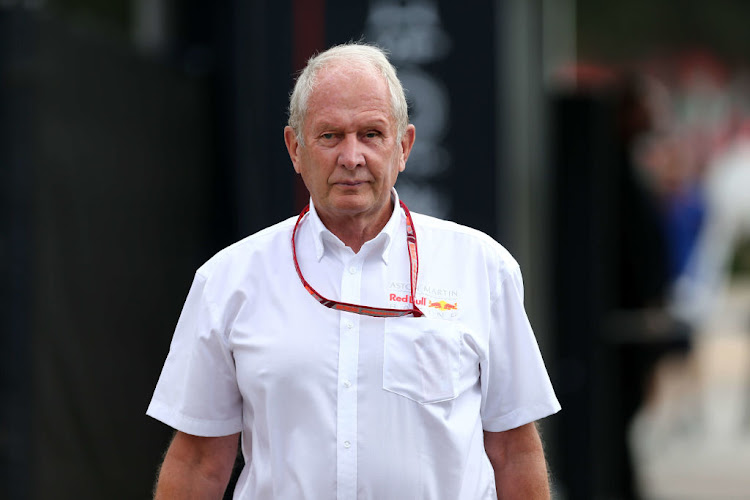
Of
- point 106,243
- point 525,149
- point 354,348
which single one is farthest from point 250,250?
point 525,149

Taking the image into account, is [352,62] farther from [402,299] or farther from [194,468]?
[194,468]

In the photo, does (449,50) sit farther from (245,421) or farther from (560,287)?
(245,421)

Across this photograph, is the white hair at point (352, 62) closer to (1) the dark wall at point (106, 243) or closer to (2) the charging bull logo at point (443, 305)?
(2) the charging bull logo at point (443, 305)

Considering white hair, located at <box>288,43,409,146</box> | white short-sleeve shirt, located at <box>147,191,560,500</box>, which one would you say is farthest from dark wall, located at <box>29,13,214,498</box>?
white hair, located at <box>288,43,409,146</box>

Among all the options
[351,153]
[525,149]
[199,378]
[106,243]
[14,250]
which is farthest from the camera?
[525,149]

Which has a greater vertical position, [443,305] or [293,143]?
[293,143]

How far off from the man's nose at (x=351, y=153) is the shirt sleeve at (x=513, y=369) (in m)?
0.42

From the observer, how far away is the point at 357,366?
2559 millimetres

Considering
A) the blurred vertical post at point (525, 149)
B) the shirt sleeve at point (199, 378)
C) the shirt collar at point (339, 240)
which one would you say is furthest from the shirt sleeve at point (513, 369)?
the blurred vertical post at point (525, 149)

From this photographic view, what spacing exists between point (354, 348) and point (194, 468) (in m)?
0.46

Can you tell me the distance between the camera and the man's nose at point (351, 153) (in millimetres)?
2541

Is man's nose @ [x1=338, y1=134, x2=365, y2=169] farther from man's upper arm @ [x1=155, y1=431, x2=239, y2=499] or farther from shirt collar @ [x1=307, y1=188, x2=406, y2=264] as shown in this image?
man's upper arm @ [x1=155, y1=431, x2=239, y2=499]

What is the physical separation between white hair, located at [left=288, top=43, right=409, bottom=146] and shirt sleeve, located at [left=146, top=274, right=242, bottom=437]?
1.29 ft

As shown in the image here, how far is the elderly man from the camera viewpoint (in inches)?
101
